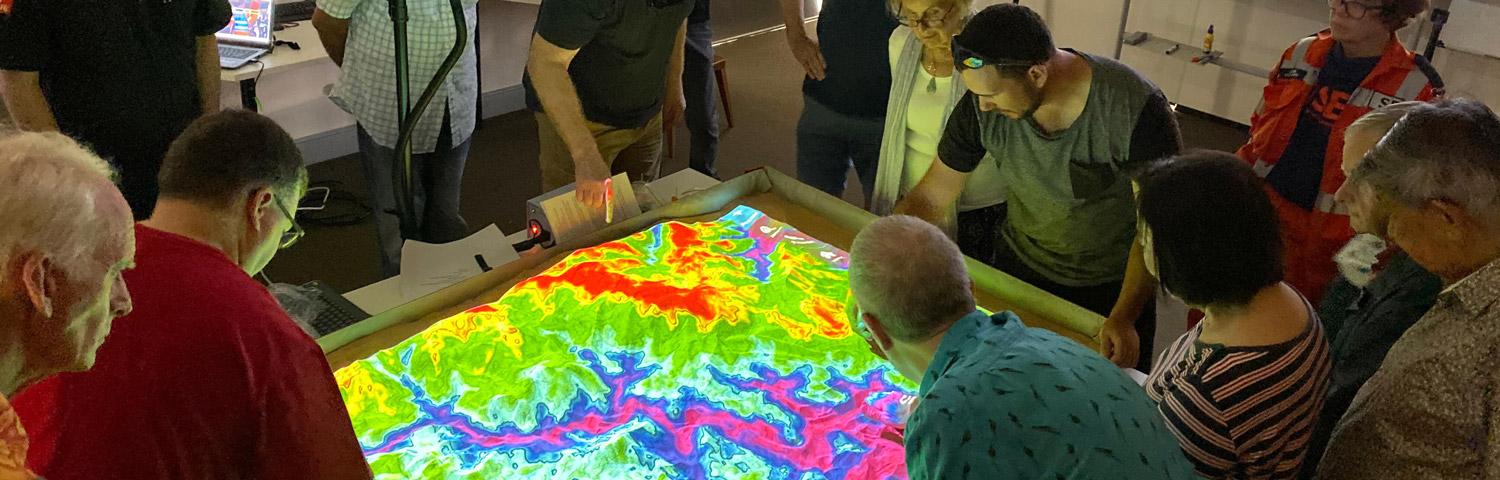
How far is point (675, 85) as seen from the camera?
287 cm

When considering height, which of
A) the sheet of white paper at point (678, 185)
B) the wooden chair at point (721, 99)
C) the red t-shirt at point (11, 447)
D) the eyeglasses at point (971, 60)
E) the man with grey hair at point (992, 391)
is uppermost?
the eyeglasses at point (971, 60)

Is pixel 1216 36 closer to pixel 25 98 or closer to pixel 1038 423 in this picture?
pixel 1038 423

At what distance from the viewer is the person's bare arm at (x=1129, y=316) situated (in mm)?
1823

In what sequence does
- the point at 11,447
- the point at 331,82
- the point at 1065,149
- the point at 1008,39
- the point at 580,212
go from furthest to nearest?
the point at 331,82 < the point at 580,212 < the point at 1065,149 < the point at 1008,39 < the point at 11,447

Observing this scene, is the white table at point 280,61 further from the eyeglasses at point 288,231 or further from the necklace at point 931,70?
the necklace at point 931,70

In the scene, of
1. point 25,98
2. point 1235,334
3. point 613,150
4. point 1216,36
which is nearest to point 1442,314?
point 1235,334

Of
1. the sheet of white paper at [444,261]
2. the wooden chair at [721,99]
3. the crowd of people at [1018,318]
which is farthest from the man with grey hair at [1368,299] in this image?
the wooden chair at [721,99]

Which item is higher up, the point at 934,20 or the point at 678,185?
the point at 934,20

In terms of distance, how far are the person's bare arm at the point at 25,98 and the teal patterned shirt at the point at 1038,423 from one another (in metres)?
2.09

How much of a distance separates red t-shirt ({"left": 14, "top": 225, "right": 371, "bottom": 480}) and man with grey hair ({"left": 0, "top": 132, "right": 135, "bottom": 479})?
15 cm

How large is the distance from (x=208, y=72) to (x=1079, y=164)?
2151mm

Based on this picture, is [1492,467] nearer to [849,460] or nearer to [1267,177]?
[849,460]

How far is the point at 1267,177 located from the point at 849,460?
150 cm

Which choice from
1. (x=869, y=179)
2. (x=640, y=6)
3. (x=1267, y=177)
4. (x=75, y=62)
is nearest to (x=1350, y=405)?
(x=1267, y=177)
